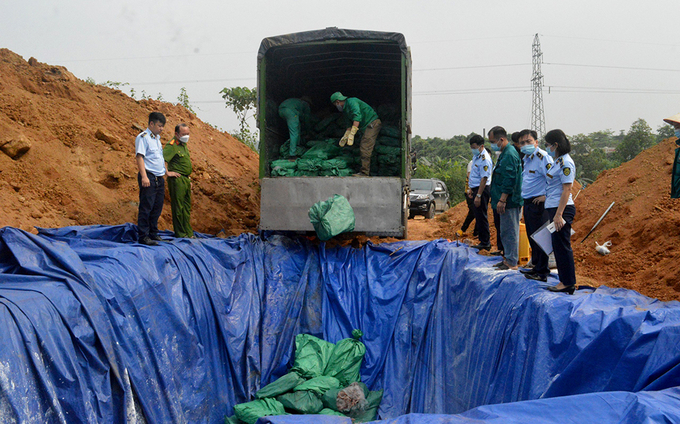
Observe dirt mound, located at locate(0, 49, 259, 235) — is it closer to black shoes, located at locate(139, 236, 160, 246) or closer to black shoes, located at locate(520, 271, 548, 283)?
black shoes, located at locate(139, 236, 160, 246)

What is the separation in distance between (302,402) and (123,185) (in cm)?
453

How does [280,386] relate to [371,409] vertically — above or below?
above

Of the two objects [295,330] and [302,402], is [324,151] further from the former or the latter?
[302,402]

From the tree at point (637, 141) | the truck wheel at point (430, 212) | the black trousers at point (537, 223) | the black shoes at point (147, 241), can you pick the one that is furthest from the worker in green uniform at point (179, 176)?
the tree at point (637, 141)

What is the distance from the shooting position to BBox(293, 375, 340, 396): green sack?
529cm

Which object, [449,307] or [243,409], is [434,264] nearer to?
[449,307]

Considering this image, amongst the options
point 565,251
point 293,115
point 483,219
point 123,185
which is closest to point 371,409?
point 565,251

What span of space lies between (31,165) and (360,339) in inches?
203

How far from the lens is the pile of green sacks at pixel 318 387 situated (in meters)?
5.05

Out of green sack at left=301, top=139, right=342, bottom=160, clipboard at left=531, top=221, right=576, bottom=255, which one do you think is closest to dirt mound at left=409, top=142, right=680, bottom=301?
clipboard at left=531, top=221, right=576, bottom=255

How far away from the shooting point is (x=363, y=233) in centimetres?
660

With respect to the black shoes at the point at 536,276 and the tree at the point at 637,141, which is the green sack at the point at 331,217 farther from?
the tree at the point at 637,141

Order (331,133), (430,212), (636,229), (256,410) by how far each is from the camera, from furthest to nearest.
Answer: (430,212)
(331,133)
(636,229)
(256,410)

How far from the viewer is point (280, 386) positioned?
5.29 metres
